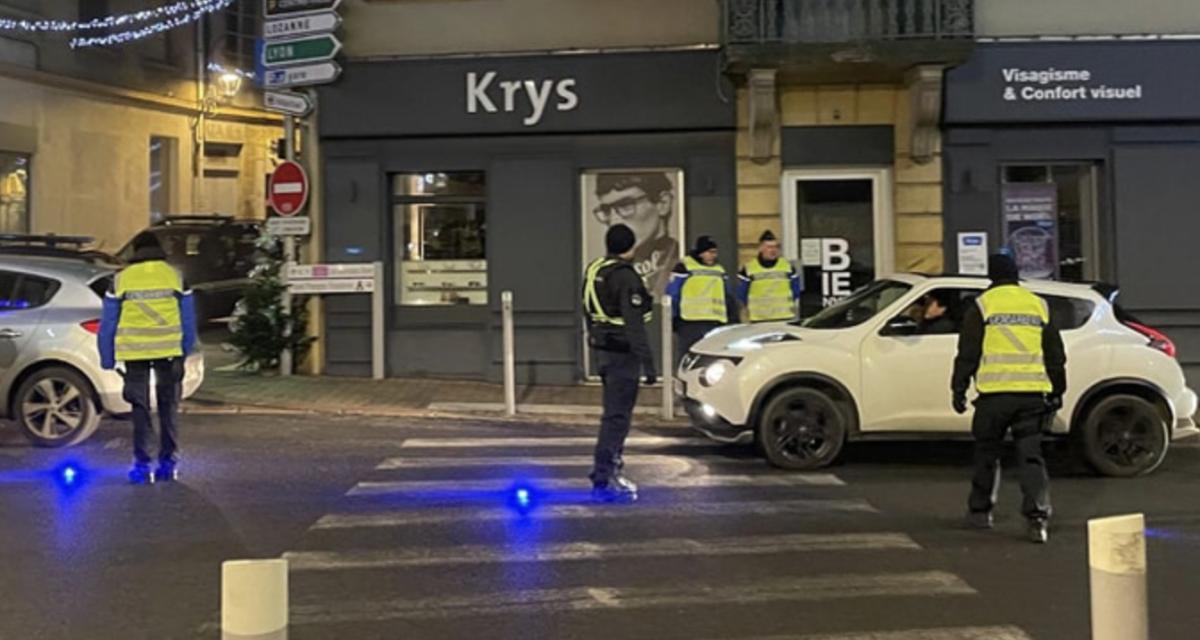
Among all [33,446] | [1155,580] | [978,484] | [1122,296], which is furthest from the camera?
[1122,296]

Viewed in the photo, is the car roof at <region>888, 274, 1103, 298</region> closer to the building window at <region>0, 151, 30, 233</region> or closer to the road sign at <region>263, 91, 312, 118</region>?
the road sign at <region>263, 91, 312, 118</region>

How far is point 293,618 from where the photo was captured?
515 cm

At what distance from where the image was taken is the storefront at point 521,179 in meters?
14.0

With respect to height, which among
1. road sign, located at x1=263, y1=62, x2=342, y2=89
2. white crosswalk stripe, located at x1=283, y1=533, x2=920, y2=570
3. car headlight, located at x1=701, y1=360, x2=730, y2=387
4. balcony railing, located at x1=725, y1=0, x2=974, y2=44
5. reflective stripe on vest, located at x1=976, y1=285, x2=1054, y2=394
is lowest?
white crosswalk stripe, located at x1=283, y1=533, x2=920, y2=570

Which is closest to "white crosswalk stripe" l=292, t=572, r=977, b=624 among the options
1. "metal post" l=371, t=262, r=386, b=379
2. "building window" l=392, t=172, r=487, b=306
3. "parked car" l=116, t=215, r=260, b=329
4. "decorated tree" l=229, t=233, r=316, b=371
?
"metal post" l=371, t=262, r=386, b=379

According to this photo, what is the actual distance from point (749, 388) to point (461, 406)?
13.9 ft

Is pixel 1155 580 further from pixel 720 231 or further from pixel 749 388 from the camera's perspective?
pixel 720 231

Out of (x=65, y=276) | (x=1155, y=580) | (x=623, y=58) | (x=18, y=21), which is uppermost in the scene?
(x=18, y=21)

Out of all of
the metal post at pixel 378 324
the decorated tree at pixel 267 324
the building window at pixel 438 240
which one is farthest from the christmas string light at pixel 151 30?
A: the metal post at pixel 378 324

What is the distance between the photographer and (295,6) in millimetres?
14508

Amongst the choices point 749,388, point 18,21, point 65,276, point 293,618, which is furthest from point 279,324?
point 18,21

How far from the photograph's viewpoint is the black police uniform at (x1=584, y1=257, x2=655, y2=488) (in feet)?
24.6

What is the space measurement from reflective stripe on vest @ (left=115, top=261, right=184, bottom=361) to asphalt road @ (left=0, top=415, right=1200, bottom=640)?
98 cm

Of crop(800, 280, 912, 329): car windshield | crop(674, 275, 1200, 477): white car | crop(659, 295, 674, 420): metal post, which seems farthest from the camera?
crop(659, 295, 674, 420): metal post
